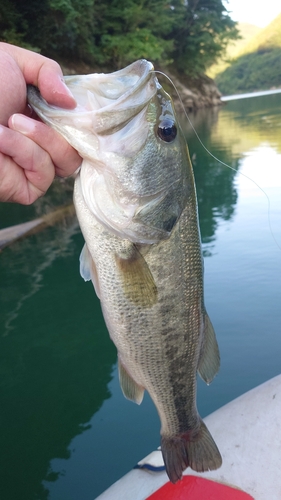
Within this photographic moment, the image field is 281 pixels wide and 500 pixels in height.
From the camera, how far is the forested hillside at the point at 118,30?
17203mm

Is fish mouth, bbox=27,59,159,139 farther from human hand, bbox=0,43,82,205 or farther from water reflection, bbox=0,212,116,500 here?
water reflection, bbox=0,212,116,500

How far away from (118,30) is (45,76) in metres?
28.5

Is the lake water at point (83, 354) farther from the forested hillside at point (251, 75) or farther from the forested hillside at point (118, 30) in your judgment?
the forested hillside at point (251, 75)

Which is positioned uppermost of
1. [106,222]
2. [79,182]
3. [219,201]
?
[79,182]

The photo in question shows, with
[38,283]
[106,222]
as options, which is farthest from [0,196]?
[38,283]

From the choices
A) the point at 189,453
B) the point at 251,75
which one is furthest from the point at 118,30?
the point at 251,75

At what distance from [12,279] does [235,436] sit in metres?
5.00

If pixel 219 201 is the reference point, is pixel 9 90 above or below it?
above

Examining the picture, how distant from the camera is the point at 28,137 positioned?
1.70 meters

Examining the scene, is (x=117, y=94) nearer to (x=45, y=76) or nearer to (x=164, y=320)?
(x=45, y=76)

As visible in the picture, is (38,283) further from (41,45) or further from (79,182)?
(41,45)

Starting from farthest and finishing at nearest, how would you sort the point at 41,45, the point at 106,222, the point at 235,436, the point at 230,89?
the point at 230,89
the point at 41,45
the point at 235,436
the point at 106,222

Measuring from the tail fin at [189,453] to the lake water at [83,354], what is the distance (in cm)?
145

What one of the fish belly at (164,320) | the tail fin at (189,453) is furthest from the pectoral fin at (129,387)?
the tail fin at (189,453)
